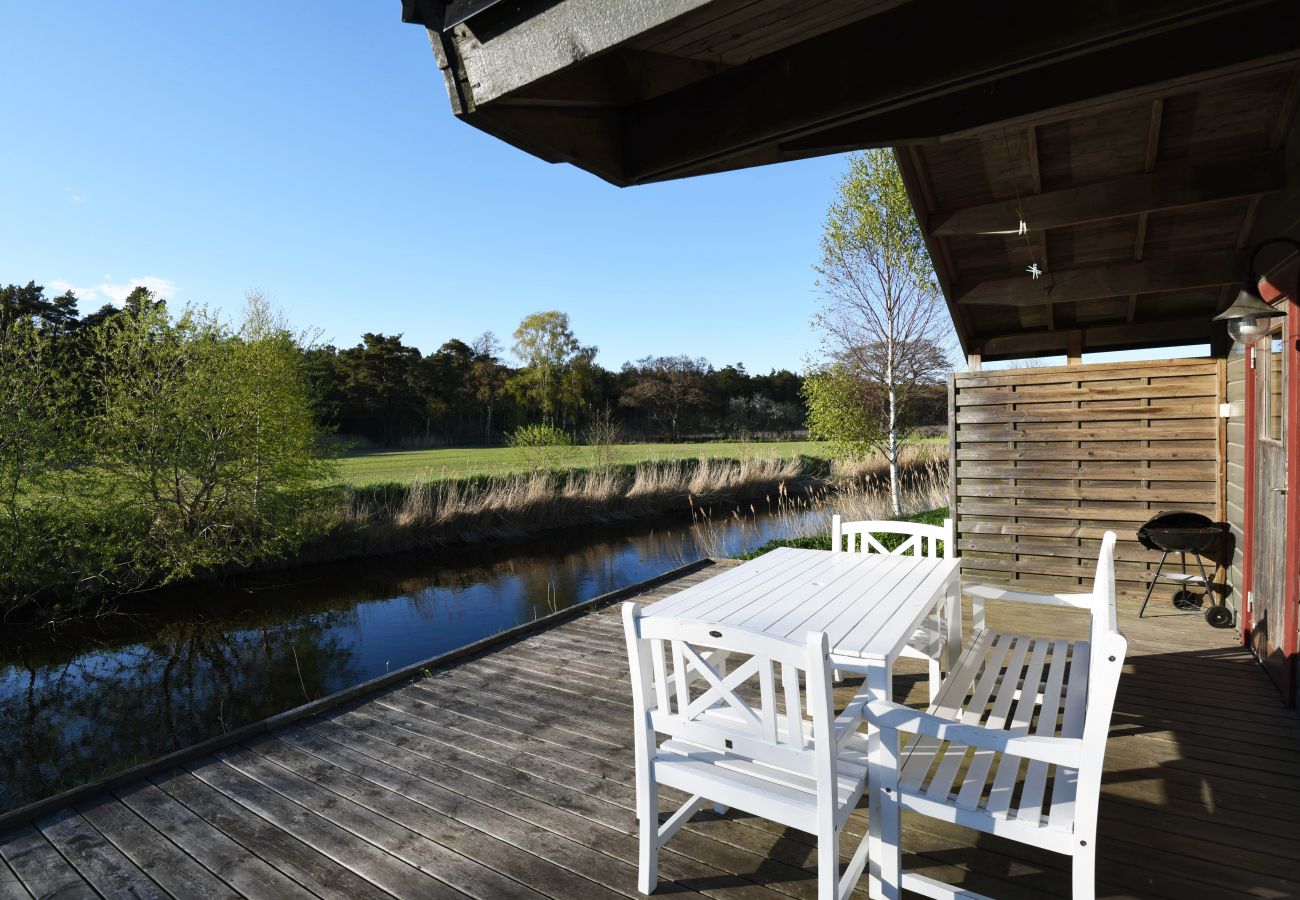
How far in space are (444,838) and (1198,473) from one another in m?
5.47

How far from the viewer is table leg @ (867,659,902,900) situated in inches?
66.1

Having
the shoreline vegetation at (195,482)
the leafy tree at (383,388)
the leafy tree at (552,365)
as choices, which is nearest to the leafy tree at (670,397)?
A: the leafy tree at (552,365)

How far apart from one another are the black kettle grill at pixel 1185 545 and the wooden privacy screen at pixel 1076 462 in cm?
17

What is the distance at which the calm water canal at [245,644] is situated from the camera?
4.81m

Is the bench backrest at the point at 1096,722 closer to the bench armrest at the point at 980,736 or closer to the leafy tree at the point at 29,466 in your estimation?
the bench armrest at the point at 980,736

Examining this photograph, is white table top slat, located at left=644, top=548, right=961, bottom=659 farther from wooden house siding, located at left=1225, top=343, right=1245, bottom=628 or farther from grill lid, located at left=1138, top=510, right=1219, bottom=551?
wooden house siding, located at left=1225, top=343, right=1245, bottom=628

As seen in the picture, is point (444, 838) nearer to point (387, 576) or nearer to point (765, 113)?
point (765, 113)

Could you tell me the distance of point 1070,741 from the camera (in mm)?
1538

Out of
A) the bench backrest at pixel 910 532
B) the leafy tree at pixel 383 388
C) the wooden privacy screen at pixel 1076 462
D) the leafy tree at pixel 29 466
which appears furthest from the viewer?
the leafy tree at pixel 383 388

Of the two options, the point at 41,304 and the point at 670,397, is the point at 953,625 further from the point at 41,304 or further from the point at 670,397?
the point at 670,397

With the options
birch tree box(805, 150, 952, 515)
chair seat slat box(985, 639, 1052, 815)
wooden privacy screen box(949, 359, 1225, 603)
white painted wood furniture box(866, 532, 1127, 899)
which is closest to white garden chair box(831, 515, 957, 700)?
chair seat slat box(985, 639, 1052, 815)

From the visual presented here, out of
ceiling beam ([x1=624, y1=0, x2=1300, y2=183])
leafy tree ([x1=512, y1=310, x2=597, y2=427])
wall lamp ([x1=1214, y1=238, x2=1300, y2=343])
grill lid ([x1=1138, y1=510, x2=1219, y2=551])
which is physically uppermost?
leafy tree ([x1=512, y1=310, x2=597, y2=427])

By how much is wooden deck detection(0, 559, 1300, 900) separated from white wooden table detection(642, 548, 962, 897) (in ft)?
1.60

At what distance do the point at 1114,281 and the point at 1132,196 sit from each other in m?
1.24
